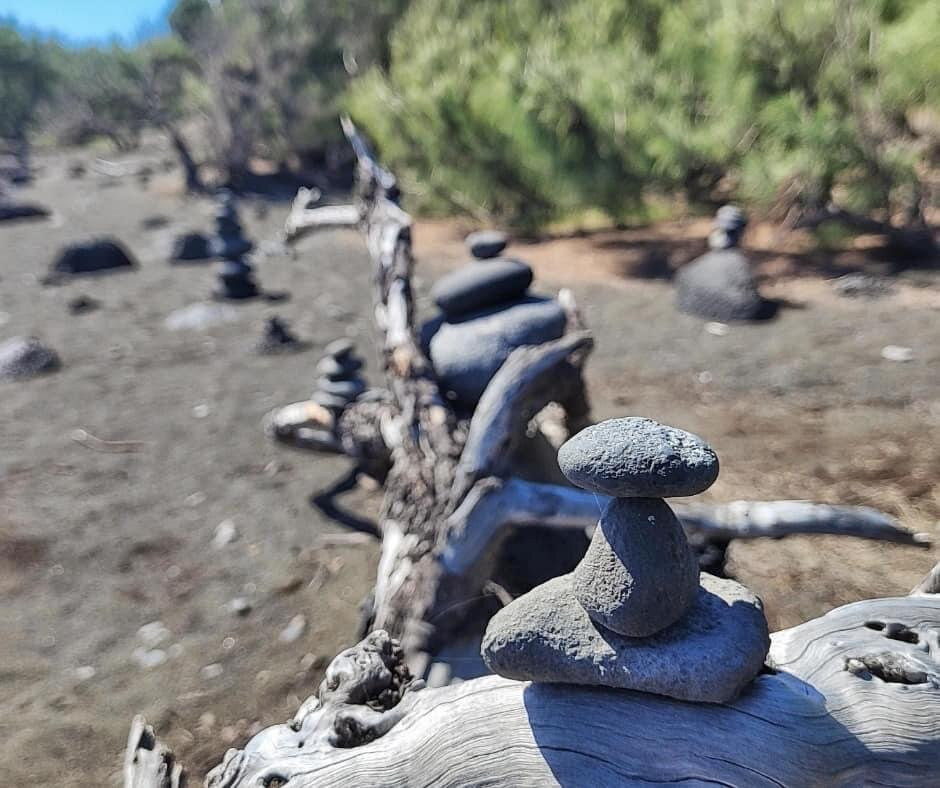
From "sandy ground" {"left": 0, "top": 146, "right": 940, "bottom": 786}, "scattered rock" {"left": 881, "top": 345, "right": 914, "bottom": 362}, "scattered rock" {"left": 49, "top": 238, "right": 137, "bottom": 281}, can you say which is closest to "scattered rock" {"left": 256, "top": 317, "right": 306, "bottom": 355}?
"sandy ground" {"left": 0, "top": 146, "right": 940, "bottom": 786}

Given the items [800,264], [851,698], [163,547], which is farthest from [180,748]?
[800,264]

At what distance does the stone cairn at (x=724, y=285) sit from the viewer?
25.1 ft

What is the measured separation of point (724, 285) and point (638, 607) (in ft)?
21.9

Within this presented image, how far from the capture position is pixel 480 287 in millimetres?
4793

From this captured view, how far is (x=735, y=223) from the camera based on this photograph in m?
8.23

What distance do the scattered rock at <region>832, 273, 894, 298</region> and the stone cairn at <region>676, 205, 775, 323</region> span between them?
34.2 inches

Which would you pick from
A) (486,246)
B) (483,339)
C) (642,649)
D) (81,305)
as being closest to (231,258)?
(81,305)

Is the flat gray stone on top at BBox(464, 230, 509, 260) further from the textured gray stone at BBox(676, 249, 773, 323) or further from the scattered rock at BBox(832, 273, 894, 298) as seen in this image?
the scattered rock at BBox(832, 273, 894, 298)

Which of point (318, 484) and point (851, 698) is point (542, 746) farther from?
point (318, 484)

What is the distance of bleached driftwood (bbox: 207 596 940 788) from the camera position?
1.73 metres

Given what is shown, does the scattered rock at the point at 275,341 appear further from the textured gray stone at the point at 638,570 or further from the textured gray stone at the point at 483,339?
the textured gray stone at the point at 638,570

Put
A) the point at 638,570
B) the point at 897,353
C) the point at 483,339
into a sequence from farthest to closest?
the point at 897,353 < the point at 483,339 < the point at 638,570

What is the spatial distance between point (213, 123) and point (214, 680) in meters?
18.4

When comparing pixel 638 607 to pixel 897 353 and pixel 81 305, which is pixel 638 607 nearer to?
pixel 897 353
